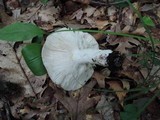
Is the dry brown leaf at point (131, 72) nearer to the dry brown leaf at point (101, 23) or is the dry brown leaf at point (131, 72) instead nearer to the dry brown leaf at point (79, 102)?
the dry brown leaf at point (79, 102)

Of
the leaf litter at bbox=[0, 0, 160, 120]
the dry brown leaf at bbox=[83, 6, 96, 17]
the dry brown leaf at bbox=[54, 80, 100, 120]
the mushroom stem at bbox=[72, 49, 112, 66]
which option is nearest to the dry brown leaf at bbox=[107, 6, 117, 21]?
the leaf litter at bbox=[0, 0, 160, 120]

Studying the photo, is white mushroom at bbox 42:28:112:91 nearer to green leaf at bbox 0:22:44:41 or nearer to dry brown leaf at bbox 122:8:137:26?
green leaf at bbox 0:22:44:41

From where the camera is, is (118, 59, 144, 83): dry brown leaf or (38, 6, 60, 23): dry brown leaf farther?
(38, 6, 60, 23): dry brown leaf

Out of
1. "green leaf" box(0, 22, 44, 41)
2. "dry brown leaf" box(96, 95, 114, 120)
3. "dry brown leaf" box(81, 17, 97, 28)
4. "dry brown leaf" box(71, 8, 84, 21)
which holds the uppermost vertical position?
"green leaf" box(0, 22, 44, 41)

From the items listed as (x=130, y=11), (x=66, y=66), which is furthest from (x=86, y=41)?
(x=130, y=11)

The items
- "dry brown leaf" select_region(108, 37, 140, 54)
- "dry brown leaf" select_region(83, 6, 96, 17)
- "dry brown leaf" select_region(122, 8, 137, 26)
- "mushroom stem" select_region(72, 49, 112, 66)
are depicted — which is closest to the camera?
"mushroom stem" select_region(72, 49, 112, 66)

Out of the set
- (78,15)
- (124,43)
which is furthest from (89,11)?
(124,43)

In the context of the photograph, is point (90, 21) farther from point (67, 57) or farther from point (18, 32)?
point (18, 32)

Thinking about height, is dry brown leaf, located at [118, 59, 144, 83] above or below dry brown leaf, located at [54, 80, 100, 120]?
above
